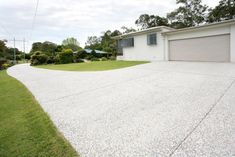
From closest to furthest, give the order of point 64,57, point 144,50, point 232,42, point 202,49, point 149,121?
point 149,121 → point 232,42 → point 202,49 → point 144,50 → point 64,57

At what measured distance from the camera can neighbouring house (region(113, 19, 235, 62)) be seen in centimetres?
1213

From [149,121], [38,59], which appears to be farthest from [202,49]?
[38,59]

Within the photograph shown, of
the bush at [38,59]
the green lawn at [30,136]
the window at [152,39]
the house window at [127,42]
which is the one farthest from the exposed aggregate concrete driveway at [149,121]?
the bush at [38,59]

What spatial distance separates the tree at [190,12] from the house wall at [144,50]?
42.1ft

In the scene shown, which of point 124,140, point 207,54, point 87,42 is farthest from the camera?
point 87,42

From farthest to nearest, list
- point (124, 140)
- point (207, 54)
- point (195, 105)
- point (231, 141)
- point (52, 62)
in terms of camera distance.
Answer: point (52, 62), point (207, 54), point (195, 105), point (124, 140), point (231, 141)

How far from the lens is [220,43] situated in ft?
40.7

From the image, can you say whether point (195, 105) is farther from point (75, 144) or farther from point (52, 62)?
point (52, 62)

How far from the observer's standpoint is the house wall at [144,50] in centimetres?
1656

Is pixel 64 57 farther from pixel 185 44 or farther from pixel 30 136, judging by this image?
pixel 30 136

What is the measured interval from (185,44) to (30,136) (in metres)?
14.6

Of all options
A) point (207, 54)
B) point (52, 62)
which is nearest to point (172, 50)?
point (207, 54)

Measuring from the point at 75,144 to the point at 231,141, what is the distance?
7.47 ft

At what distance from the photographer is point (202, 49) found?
13547mm
